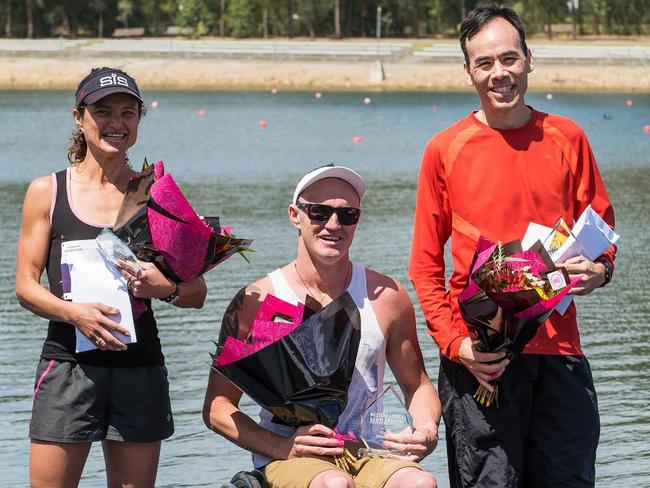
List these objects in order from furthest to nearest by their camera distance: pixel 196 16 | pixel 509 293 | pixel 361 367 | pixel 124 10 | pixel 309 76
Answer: pixel 124 10 < pixel 196 16 < pixel 309 76 < pixel 361 367 < pixel 509 293

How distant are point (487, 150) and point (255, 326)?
0.94 m

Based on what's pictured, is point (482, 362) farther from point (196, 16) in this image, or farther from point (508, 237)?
point (196, 16)

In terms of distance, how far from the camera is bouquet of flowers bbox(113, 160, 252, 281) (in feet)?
13.9

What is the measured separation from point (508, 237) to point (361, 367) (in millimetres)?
637

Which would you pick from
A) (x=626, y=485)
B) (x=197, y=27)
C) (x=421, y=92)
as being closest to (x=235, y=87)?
(x=421, y=92)

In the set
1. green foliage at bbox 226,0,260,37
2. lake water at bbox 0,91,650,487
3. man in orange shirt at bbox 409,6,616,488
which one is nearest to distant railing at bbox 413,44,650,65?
lake water at bbox 0,91,650,487

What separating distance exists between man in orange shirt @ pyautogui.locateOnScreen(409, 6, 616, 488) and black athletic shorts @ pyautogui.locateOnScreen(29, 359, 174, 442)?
3.21 ft

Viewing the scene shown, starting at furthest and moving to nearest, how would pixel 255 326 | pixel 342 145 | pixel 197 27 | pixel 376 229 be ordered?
1. pixel 197 27
2. pixel 342 145
3. pixel 376 229
4. pixel 255 326

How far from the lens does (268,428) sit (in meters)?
4.36

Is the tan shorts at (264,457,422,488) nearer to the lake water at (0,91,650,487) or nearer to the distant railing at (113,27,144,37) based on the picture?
the lake water at (0,91,650,487)

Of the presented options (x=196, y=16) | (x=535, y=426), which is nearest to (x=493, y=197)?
(x=535, y=426)

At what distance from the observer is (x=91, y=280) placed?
4.33 m

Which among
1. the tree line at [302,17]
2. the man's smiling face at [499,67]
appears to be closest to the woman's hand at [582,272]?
the man's smiling face at [499,67]

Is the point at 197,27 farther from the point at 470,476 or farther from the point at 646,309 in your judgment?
the point at 470,476
